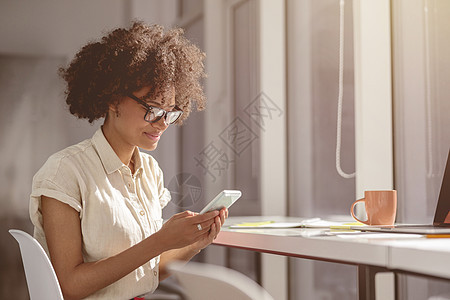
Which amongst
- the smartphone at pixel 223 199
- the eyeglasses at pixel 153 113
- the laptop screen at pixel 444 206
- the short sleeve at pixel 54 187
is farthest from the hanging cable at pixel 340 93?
the short sleeve at pixel 54 187

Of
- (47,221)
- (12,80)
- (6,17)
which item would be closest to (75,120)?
(12,80)

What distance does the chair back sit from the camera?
3.23 ft

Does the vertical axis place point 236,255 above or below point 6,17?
below

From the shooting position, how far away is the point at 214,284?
22.6 inches

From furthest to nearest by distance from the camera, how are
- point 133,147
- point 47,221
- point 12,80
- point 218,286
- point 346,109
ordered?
point 12,80 → point 346,109 → point 133,147 → point 47,221 → point 218,286

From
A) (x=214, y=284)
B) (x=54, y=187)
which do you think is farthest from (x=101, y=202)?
(x=214, y=284)

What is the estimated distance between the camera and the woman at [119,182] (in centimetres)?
117

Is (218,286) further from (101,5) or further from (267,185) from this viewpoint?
(101,5)

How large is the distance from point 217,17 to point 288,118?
2.34 ft

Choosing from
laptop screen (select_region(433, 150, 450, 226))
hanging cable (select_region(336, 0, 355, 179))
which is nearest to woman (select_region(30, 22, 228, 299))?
laptop screen (select_region(433, 150, 450, 226))

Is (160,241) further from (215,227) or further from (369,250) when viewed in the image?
(369,250)

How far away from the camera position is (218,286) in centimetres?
57

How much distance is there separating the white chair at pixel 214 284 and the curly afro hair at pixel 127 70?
0.86m

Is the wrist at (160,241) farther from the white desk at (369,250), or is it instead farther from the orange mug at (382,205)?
the orange mug at (382,205)
